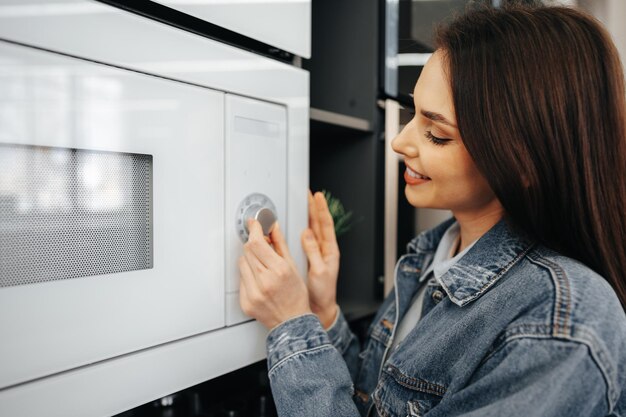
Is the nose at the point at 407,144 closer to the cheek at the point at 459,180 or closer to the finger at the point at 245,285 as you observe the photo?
the cheek at the point at 459,180

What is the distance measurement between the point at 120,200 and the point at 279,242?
0.81 ft

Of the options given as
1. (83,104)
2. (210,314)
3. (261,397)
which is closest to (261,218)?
(210,314)

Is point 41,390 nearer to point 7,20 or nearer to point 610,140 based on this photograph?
point 7,20

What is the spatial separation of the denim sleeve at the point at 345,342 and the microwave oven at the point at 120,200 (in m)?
0.18

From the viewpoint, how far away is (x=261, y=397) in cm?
92

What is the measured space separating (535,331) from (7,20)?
1.93 ft

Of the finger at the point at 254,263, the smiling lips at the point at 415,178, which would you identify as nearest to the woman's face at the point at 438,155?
the smiling lips at the point at 415,178

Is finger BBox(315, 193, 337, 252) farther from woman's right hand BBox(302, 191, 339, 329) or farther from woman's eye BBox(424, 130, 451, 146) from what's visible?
woman's eye BBox(424, 130, 451, 146)

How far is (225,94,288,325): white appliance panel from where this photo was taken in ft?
2.21

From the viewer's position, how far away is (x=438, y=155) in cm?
65

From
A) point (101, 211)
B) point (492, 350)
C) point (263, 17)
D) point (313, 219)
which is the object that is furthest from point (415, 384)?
point (263, 17)

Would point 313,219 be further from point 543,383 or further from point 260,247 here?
point 543,383

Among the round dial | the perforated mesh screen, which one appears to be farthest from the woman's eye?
the perforated mesh screen

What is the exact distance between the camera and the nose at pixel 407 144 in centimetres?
69
